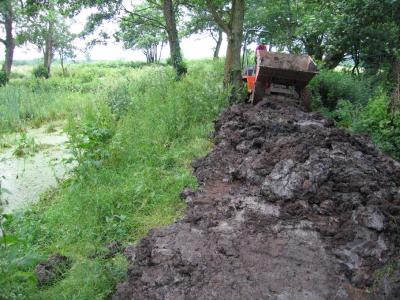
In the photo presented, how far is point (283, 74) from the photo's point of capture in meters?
8.40

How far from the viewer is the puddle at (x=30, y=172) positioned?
6840 mm

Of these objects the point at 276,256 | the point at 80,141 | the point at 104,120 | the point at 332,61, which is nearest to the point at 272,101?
A: the point at 104,120

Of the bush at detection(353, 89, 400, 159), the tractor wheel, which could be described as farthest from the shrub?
the bush at detection(353, 89, 400, 159)

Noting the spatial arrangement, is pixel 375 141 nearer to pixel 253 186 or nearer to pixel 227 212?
pixel 253 186

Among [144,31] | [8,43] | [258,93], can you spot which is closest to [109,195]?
[258,93]

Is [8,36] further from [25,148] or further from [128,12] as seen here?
[25,148]

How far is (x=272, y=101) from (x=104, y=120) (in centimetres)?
340

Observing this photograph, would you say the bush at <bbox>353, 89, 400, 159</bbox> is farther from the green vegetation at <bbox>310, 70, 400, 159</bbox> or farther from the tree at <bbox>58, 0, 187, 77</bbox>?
the tree at <bbox>58, 0, 187, 77</bbox>

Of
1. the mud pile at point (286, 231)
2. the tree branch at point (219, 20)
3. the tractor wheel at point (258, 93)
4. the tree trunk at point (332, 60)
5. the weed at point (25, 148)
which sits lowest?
the weed at point (25, 148)

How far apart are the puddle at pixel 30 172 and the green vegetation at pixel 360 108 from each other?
523 cm

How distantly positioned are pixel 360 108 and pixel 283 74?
1.86 metres

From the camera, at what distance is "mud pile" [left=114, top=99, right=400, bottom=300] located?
315 cm

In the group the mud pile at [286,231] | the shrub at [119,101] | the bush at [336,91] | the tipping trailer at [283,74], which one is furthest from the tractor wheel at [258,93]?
the shrub at [119,101]

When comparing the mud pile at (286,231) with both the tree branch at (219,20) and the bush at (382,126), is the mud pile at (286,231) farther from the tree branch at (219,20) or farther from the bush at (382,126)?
the tree branch at (219,20)
